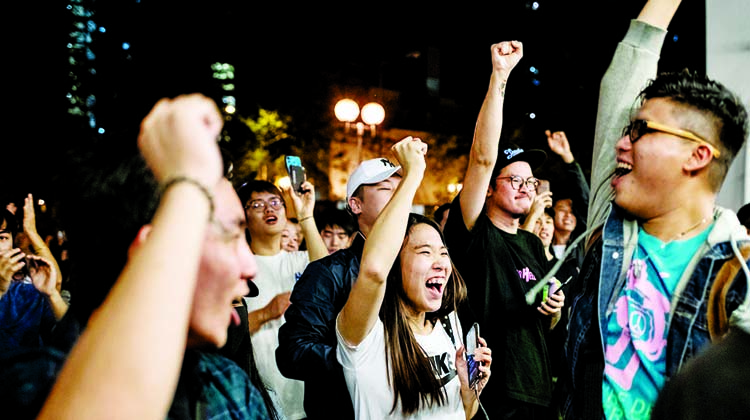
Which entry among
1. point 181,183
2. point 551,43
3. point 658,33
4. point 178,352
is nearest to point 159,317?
point 178,352

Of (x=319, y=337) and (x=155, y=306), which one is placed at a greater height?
(x=155, y=306)

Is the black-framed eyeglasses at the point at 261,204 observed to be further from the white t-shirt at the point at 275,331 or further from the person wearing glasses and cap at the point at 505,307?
the person wearing glasses and cap at the point at 505,307

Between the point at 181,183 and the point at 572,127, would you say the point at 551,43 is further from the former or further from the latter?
the point at 181,183

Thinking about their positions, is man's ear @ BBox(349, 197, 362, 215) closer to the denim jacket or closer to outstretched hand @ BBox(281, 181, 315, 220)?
outstretched hand @ BBox(281, 181, 315, 220)

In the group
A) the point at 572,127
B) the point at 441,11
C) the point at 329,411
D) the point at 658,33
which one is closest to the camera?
the point at 658,33

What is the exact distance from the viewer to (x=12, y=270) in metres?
4.87

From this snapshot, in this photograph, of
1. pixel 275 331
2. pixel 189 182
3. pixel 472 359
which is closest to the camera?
pixel 189 182

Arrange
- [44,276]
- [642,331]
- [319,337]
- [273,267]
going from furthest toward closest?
1. [273,267]
2. [44,276]
3. [319,337]
4. [642,331]

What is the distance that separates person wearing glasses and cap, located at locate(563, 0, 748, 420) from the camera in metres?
2.10

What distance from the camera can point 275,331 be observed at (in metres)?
4.84

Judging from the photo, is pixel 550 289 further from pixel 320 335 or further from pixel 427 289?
pixel 320 335

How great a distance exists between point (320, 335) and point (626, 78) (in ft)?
5.62

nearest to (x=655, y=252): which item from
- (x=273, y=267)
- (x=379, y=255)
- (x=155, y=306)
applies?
(x=379, y=255)

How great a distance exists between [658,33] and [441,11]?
710 inches
